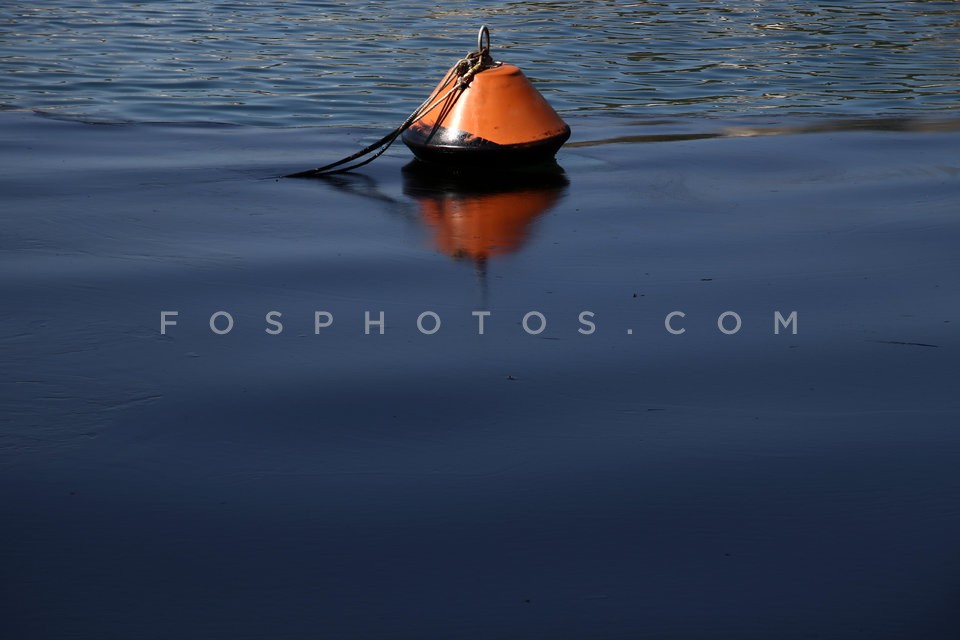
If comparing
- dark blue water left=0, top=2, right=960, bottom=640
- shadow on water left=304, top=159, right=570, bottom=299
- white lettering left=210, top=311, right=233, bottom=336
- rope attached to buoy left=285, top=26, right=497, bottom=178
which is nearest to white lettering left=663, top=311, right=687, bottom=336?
dark blue water left=0, top=2, right=960, bottom=640

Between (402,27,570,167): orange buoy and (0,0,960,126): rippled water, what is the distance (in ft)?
10.0

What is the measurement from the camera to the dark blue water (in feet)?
11.2

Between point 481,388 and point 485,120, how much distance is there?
146 inches

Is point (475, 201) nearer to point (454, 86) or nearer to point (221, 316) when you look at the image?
point (454, 86)

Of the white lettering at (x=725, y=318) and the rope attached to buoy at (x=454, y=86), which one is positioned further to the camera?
the rope attached to buoy at (x=454, y=86)

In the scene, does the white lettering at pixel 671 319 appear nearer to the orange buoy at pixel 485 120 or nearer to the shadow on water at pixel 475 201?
the shadow on water at pixel 475 201

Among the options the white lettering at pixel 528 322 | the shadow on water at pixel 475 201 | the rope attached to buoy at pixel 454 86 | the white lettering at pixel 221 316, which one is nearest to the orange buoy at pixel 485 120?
the rope attached to buoy at pixel 454 86

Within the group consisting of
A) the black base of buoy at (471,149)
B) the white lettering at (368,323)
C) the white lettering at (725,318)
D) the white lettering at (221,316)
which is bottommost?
the white lettering at (725,318)

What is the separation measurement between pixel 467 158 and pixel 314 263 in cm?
210

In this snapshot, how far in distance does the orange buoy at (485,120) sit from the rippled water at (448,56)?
3.05 metres

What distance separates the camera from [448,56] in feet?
48.8

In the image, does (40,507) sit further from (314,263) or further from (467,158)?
(467,158)

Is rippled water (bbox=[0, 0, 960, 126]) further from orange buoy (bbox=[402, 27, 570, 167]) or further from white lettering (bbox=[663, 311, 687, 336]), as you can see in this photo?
white lettering (bbox=[663, 311, 687, 336])

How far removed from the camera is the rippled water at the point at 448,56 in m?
12.0
